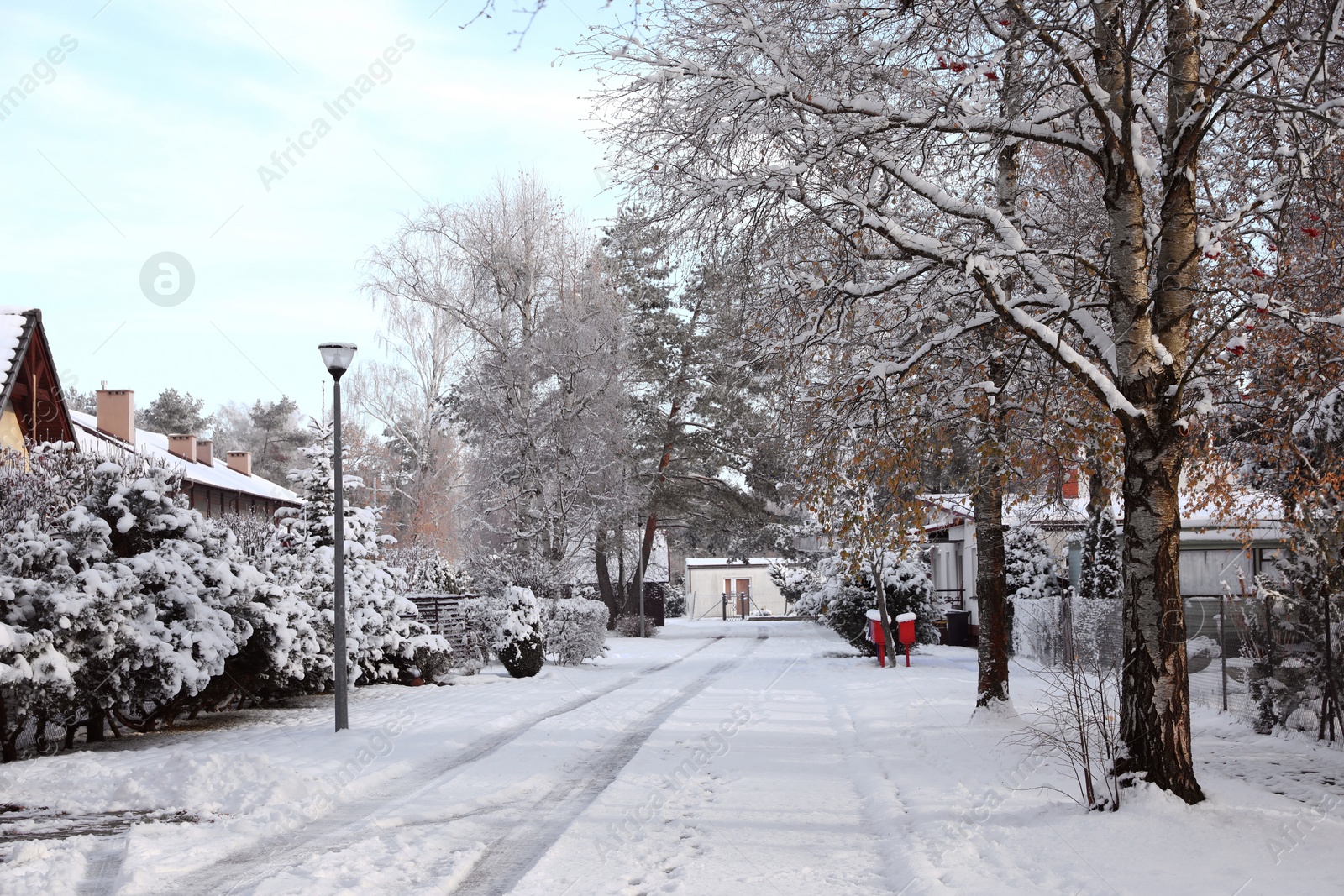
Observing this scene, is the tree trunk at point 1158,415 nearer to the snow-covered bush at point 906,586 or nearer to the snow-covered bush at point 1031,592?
the snow-covered bush at point 1031,592

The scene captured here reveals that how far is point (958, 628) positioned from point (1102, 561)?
7588mm

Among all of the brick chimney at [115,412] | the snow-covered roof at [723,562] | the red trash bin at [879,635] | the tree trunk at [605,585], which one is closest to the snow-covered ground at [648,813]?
Result: the red trash bin at [879,635]

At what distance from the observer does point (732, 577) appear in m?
68.0

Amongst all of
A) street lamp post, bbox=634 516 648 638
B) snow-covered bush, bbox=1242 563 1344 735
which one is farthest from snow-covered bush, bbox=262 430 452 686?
street lamp post, bbox=634 516 648 638

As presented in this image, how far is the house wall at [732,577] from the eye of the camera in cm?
6394

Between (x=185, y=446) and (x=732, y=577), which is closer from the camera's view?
(x=185, y=446)

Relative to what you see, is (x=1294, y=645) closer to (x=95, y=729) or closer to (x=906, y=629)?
(x=906, y=629)

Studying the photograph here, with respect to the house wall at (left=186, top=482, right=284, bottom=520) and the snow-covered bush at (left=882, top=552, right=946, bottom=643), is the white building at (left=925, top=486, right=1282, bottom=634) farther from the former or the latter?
the house wall at (left=186, top=482, right=284, bottom=520)

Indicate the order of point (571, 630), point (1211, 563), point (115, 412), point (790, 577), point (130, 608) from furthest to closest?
point (790, 577), point (115, 412), point (1211, 563), point (571, 630), point (130, 608)

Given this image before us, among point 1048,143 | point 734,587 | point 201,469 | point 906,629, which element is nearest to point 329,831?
point 1048,143

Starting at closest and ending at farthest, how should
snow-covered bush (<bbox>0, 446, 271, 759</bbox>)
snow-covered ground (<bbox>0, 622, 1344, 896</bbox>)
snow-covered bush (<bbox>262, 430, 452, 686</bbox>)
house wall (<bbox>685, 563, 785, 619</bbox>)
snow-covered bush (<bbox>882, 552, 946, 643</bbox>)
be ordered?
snow-covered ground (<bbox>0, 622, 1344, 896</bbox>) → snow-covered bush (<bbox>0, 446, 271, 759</bbox>) → snow-covered bush (<bbox>262, 430, 452, 686</bbox>) → snow-covered bush (<bbox>882, 552, 946, 643</bbox>) → house wall (<bbox>685, 563, 785, 619</bbox>)

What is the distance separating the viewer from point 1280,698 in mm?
11516

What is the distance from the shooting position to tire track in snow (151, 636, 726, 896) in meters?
6.59

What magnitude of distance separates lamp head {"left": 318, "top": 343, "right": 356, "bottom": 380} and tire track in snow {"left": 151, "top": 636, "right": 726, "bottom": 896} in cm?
458
